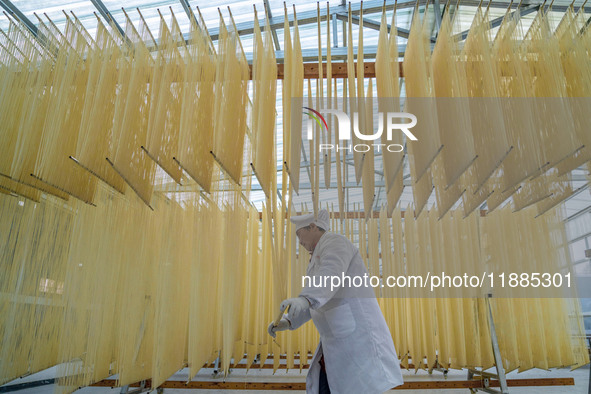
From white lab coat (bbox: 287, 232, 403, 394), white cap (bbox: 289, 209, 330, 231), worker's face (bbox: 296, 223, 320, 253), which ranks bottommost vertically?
white lab coat (bbox: 287, 232, 403, 394)

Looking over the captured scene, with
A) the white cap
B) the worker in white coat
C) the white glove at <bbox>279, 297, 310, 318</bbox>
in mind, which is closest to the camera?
the white glove at <bbox>279, 297, 310, 318</bbox>

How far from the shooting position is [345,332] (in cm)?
240

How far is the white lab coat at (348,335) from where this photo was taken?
228 cm

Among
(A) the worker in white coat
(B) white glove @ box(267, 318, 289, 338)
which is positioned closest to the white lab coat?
(A) the worker in white coat

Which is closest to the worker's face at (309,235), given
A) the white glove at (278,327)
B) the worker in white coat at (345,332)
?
the worker in white coat at (345,332)

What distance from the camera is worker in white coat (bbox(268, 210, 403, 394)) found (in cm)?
228

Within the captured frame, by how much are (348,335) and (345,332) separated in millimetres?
27

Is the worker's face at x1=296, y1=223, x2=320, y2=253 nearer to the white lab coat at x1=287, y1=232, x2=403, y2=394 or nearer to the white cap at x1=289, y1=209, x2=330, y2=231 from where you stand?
the white cap at x1=289, y1=209, x2=330, y2=231

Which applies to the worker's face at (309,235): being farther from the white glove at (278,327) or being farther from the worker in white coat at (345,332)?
the white glove at (278,327)

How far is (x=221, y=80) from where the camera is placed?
2572mm

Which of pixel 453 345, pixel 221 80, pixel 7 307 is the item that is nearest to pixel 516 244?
pixel 453 345

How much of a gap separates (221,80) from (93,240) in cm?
156

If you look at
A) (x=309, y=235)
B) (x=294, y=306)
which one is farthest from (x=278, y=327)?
(x=309, y=235)

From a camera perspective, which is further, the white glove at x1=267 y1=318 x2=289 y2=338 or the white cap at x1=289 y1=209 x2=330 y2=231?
the white cap at x1=289 y1=209 x2=330 y2=231
